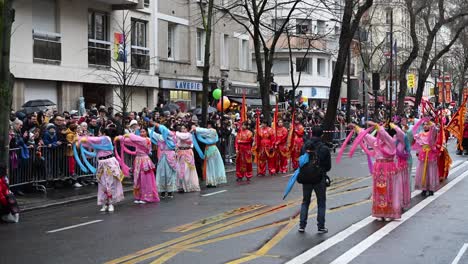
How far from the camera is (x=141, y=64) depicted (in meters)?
30.5

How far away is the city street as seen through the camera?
29.7 ft

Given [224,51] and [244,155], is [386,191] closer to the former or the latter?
[244,155]

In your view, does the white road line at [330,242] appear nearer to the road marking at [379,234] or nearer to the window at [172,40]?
the road marking at [379,234]

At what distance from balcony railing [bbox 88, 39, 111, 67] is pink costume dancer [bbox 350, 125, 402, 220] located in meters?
17.5

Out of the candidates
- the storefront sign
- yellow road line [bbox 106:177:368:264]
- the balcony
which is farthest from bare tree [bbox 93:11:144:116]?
yellow road line [bbox 106:177:368:264]

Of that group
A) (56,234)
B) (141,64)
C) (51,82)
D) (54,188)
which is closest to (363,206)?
(56,234)

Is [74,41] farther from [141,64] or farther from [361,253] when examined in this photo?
[361,253]

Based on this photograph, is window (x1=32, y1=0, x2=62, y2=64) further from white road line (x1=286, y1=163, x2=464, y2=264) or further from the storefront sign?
white road line (x1=286, y1=163, x2=464, y2=264)

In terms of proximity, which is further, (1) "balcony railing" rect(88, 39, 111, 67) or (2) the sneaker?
(1) "balcony railing" rect(88, 39, 111, 67)

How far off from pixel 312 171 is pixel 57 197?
7.45 meters

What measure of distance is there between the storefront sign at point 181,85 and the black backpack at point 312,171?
70.9 ft

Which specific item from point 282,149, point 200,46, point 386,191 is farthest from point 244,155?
point 200,46

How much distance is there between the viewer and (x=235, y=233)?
10.6 metres

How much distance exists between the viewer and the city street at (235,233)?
9.04 meters
